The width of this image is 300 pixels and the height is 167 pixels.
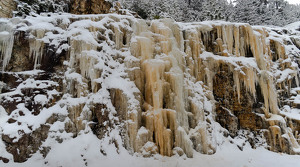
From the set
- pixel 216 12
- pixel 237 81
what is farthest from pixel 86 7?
pixel 216 12

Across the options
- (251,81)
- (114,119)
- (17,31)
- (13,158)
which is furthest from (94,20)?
(251,81)

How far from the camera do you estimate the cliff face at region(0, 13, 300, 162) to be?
8.16 metres

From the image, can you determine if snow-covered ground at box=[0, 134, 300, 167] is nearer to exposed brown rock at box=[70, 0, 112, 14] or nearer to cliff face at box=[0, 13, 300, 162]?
cliff face at box=[0, 13, 300, 162]

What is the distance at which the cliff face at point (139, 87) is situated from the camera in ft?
26.8

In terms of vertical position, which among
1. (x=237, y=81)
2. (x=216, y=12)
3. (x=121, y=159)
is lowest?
(x=121, y=159)

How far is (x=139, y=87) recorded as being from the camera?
369 inches

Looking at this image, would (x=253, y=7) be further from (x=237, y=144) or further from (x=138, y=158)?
(x=138, y=158)

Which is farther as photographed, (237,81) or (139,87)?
(237,81)

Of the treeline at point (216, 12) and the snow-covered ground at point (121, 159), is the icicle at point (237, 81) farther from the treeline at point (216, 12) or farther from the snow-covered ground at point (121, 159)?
the treeline at point (216, 12)

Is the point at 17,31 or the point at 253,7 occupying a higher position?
the point at 253,7

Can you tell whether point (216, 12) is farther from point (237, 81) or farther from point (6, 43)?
point (6, 43)

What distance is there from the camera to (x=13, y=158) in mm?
7160

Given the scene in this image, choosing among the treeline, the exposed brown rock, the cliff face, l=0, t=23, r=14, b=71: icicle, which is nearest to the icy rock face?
the cliff face

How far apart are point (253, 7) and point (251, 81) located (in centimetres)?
1876
